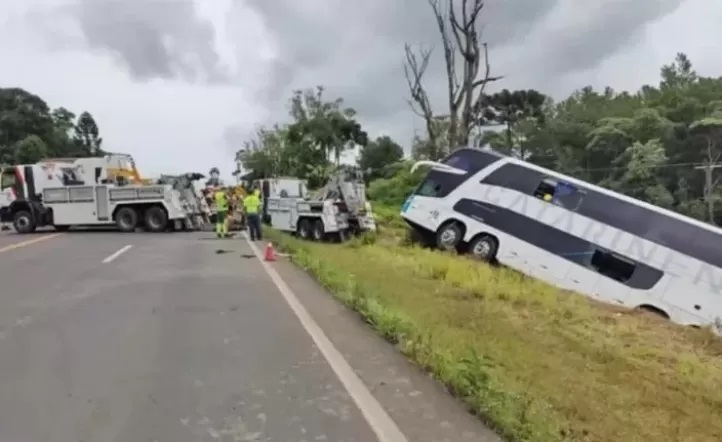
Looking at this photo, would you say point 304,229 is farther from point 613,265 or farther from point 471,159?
point 613,265

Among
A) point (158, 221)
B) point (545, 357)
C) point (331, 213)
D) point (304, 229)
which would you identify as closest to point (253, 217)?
point (331, 213)

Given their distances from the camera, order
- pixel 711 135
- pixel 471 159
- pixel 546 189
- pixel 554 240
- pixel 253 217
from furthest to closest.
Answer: pixel 711 135, pixel 253 217, pixel 471 159, pixel 546 189, pixel 554 240

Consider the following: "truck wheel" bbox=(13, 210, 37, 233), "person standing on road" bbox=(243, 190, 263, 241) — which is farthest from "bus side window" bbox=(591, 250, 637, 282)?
"truck wheel" bbox=(13, 210, 37, 233)

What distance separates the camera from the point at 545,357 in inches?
341

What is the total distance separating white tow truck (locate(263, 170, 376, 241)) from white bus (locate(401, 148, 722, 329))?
20.1 ft

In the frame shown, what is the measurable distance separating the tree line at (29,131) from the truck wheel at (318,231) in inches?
2276

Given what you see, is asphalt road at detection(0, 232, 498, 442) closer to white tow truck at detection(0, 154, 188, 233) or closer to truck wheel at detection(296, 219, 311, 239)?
white tow truck at detection(0, 154, 188, 233)

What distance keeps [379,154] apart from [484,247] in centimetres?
6553

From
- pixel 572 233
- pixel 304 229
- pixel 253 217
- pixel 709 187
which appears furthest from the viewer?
pixel 709 187

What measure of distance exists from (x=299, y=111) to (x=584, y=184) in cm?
5289

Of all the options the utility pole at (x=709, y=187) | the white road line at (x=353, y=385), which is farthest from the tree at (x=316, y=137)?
the white road line at (x=353, y=385)

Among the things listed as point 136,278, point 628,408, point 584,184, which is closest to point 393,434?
point 628,408

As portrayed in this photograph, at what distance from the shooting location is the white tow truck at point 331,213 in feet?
110

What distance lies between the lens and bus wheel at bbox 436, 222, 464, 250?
26.3m
